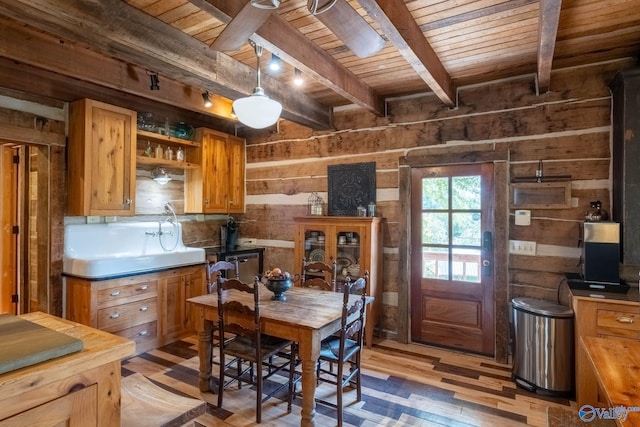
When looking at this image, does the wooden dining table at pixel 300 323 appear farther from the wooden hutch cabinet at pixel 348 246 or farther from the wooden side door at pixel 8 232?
the wooden side door at pixel 8 232

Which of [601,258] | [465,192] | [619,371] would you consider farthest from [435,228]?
[619,371]

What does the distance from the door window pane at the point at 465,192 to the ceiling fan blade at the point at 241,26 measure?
2.58 m

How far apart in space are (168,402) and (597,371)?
1.79 m

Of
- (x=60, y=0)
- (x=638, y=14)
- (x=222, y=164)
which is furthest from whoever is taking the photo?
(x=222, y=164)

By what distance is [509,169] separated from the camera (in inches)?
132

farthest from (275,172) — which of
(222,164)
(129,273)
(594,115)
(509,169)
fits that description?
(594,115)

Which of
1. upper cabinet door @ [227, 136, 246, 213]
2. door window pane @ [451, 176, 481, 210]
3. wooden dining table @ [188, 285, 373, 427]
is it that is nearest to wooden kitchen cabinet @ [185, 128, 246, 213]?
upper cabinet door @ [227, 136, 246, 213]

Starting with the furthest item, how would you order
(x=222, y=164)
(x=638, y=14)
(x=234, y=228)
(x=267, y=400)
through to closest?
(x=234, y=228) < (x=222, y=164) < (x=267, y=400) < (x=638, y=14)

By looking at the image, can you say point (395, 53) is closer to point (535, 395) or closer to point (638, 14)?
point (638, 14)

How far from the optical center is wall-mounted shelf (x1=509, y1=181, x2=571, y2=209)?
10.3ft

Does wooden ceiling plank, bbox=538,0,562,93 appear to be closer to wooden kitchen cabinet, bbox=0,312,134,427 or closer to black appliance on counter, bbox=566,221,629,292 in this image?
black appliance on counter, bbox=566,221,629,292

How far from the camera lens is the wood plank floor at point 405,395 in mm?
2445

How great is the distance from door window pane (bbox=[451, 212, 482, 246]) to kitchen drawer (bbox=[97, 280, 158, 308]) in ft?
10.2

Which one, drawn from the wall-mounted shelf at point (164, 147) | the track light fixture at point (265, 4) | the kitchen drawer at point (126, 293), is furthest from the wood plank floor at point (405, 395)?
the track light fixture at point (265, 4)
